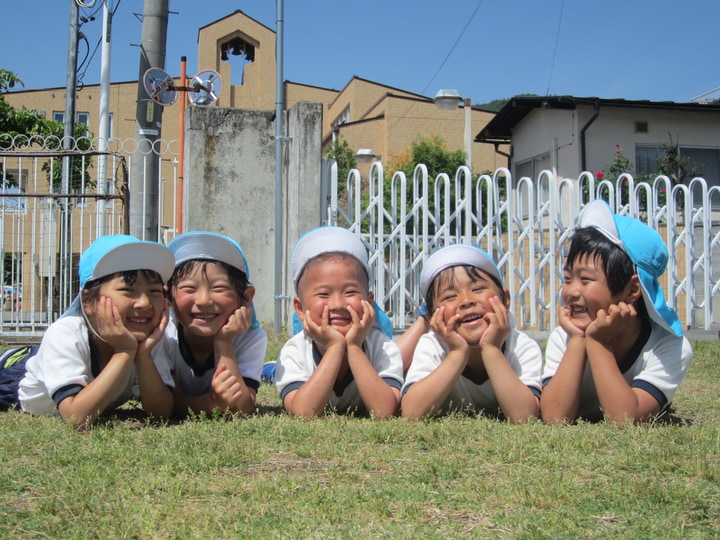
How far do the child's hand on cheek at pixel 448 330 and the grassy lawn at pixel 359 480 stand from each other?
14.1 inches

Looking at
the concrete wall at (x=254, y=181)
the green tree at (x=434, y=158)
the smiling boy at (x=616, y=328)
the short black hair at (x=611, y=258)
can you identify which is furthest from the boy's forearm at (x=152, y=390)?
the green tree at (x=434, y=158)

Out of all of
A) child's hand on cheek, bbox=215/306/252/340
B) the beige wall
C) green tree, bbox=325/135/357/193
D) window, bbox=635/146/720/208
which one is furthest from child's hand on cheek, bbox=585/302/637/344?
the beige wall

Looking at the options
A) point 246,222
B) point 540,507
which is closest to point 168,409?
point 540,507

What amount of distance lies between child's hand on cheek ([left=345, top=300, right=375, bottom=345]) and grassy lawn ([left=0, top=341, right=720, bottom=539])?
41 centimetres

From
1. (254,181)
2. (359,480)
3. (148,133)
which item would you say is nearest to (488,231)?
(254,181)

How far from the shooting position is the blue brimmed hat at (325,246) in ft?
12.2

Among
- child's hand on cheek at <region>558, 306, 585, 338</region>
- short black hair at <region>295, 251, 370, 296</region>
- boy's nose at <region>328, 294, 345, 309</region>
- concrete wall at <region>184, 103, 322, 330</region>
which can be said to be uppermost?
concrete wall at <region>184, 103, 322, 330</region>

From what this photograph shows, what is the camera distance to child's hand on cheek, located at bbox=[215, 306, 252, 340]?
347 cm

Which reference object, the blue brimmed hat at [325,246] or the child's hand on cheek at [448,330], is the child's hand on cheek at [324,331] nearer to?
the blue brimmed hat at [325,246]

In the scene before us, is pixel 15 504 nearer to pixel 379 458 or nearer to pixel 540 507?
pixel 379 458

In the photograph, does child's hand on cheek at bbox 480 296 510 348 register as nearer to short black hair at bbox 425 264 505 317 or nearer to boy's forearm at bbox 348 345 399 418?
short black hair at bbox 425 264 505 317

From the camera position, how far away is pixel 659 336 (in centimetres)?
343

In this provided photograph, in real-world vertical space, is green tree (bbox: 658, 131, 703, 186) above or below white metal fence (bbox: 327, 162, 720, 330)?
above

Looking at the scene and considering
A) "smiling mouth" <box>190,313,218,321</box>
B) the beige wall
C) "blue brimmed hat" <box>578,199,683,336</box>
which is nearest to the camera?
"blue brimmed hat" <box>578,199,683,336</box>
